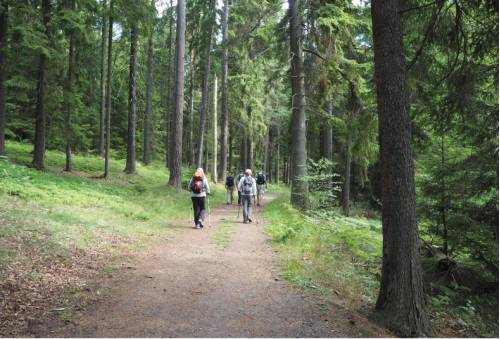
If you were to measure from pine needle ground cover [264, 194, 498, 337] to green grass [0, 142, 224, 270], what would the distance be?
3691 millimetres

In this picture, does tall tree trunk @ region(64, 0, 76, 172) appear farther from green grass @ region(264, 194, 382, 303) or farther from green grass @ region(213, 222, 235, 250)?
green grass @ region(264, 194, 382, 303)

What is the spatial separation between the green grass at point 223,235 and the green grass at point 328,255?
1.17 meters

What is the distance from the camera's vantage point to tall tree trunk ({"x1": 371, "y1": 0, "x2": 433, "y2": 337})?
5219 mm

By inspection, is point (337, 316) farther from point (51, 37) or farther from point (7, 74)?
point (7, 74)

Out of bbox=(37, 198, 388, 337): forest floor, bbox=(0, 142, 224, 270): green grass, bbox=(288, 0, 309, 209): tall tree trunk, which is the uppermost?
bbox=(288, 0, 309, 209): tall tree trunk

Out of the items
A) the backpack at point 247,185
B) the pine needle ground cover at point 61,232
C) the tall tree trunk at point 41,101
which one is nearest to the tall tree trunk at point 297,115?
the backpack at point 247,185

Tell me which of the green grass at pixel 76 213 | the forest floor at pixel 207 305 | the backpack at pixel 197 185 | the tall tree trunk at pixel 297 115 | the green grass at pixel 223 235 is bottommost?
the forest floor at pixel 207 305

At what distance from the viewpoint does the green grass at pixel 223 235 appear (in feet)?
31.8

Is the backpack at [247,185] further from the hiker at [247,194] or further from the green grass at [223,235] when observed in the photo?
the green grass at [223,235]

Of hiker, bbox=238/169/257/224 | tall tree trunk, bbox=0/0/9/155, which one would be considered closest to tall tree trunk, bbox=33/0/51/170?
tall tree trunk, bbox=0/0/9/155

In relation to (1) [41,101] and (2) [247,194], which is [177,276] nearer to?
(2) [247,194]

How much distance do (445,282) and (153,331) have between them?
6.25 meters

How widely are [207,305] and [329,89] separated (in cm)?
1121

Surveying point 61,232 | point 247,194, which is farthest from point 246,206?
point 61,232
